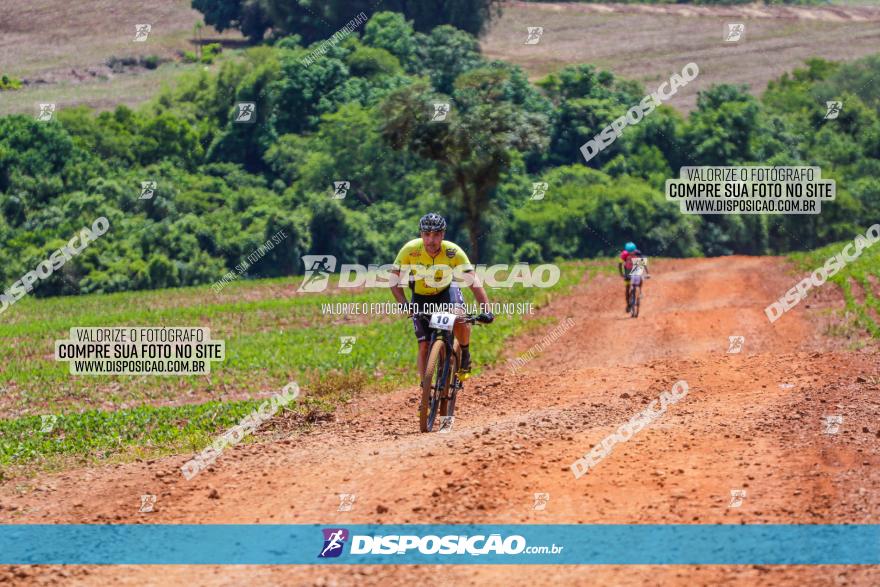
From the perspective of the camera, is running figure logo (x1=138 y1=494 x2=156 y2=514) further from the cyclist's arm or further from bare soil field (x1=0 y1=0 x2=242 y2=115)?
bare soil field (x1=0 y1=0 x2=242 y2=115)

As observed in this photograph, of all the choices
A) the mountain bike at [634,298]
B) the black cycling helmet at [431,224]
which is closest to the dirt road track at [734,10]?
the mountain bike at [634,298]

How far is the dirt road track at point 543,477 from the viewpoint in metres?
8.66

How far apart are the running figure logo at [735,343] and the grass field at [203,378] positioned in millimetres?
4884

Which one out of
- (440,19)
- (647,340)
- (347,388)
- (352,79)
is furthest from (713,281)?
(440,19)

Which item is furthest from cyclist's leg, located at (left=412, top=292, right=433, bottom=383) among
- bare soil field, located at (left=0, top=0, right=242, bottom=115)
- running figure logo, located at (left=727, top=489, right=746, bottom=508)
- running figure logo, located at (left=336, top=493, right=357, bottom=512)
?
bare soil field, located at (left=0, top=0, right=242, bottom=115)

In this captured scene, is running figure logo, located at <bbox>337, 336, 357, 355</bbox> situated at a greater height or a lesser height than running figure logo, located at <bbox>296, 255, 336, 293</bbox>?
greater

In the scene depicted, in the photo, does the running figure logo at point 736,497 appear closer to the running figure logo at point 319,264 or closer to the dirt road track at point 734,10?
the running figure logo at point 319,264

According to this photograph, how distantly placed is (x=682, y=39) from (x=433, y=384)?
332 ft

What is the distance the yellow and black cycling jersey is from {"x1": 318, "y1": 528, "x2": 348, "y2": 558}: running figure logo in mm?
4348

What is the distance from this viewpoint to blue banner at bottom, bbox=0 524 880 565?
8.38m

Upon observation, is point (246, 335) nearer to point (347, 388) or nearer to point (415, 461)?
point (347, 388)

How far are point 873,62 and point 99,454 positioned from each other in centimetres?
8489

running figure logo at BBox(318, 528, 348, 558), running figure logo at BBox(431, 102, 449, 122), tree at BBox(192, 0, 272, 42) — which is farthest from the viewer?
tree at BBox(192, 0, 272, 42)

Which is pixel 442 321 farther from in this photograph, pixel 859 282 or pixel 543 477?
pixel 859 282
